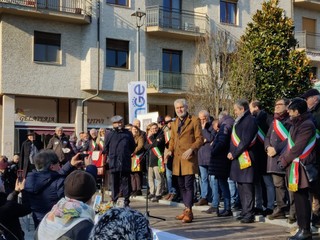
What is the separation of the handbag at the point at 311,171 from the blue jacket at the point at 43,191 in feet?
10.7

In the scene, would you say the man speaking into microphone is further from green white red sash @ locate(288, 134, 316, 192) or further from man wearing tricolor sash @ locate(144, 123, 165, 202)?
man wearing tricolor sash @ locate(144, 123, 165, 202)

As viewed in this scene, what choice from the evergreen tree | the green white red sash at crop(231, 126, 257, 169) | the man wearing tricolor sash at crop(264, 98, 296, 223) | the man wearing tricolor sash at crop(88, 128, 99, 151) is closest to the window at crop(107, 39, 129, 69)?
the evergreen tree

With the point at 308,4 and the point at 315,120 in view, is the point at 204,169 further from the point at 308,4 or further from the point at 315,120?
the point at 308,4

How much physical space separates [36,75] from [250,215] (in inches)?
704

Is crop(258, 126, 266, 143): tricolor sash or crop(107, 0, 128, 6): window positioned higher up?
crop(107, 0, 128, 6): window

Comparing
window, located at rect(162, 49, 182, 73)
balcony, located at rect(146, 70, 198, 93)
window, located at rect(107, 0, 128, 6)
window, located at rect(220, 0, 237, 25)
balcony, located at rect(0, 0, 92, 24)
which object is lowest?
balcony, located at rect(146, 70, 198, 93)

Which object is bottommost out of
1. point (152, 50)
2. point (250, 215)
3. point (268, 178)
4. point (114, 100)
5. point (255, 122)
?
point (250, 215)

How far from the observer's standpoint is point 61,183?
6059mm

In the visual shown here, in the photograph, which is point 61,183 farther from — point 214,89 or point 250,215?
point 214,89

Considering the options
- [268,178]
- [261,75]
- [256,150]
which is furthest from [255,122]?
[261,75]

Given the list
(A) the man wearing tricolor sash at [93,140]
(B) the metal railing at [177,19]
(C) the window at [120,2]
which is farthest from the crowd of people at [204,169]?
(B) the metal railing at [177,19]

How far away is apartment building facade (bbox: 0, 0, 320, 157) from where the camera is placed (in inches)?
967

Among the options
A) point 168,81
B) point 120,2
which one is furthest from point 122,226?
point 168,81

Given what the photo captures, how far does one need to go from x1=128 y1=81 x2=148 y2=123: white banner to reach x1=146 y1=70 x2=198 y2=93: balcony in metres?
12.2
